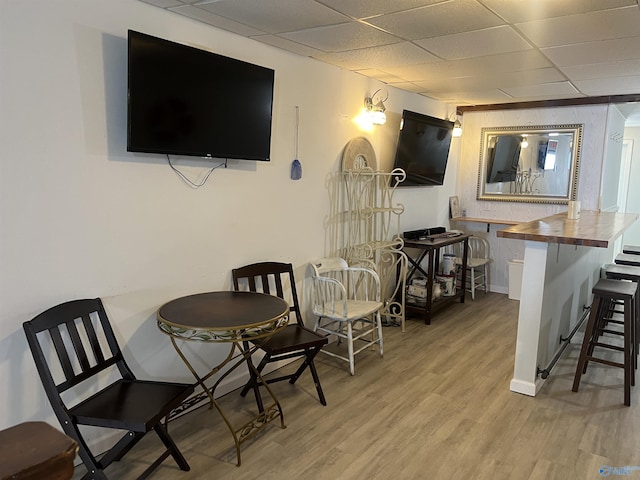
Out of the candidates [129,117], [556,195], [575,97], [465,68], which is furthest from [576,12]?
[556,195]

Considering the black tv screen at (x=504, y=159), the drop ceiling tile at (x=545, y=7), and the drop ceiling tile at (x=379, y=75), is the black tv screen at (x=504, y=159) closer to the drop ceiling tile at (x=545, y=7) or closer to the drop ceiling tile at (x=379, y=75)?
the drop ceiling tile at (x=379, y=75)

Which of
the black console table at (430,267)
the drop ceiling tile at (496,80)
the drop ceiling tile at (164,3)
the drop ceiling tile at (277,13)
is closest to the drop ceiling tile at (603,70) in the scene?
the drop ceiling tile at (496,80)

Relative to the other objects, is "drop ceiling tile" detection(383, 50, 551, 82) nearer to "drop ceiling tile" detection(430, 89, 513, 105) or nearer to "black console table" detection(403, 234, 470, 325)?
"drop ceiling tile" detection(430, 89, 513, 105)

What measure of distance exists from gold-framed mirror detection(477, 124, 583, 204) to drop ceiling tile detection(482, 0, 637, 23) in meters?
3.18

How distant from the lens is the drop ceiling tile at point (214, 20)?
8.03ft

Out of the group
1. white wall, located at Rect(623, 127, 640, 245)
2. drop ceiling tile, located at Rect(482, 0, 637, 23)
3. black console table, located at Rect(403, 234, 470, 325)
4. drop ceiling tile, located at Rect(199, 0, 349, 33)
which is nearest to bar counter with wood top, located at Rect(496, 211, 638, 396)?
black console table, located at Rect(403, 234, 470, 325)

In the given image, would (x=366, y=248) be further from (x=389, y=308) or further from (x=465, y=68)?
(x=465, y=68)

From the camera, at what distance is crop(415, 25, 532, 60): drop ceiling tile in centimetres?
272

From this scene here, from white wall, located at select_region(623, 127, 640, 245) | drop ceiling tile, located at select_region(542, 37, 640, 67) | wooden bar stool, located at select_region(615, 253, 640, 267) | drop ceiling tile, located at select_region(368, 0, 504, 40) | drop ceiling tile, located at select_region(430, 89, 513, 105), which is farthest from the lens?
white wall, located at select_region(623, 127, 640, 245)

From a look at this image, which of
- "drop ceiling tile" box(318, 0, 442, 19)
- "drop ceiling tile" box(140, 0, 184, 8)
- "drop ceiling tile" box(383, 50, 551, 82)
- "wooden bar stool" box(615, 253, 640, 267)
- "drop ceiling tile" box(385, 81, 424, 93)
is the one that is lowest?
"wooden bar stool" box(615, 253, 640, 267)

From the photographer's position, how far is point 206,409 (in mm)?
2863

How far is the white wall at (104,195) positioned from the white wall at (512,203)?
10.4ft

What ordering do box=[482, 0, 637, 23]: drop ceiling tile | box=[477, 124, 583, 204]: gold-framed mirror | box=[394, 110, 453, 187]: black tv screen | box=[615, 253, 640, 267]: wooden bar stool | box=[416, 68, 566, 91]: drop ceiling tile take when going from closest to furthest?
box=[482, 0, 637, 23]: drop ceiling tile
box=[416, 68, 566, 91]: drop ceiling tile
box=[615, 253, 640, 267]: wooden bar stool
box=[394, 110, 453, 187]: black tv screen
box=[477, 124, 583, 204]: gold-framed mirror

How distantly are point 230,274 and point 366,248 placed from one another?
4.71ft
